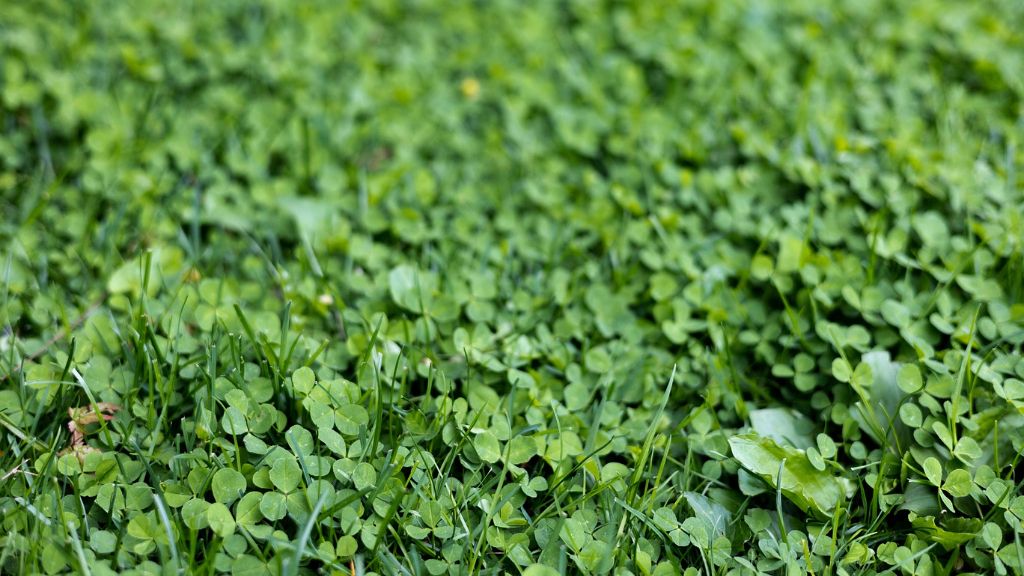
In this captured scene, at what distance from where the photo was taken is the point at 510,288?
237cm

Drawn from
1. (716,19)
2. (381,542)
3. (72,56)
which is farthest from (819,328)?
(72,56)

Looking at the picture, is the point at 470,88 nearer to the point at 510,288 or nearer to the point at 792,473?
the point at 510,288

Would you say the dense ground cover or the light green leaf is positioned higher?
the dense ground cover

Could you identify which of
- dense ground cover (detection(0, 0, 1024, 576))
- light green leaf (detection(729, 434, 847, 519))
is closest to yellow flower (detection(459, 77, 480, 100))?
dense ground cover (detection(0, 0, 1024, 576))

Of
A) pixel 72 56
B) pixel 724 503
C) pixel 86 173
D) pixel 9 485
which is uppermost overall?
pixel 72 56

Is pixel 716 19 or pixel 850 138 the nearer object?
pixel 850 138

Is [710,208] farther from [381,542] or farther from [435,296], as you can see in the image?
[381,542]

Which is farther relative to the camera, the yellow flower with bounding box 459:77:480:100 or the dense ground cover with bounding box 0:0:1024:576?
the yellow flower with bounding box 459:77:480:100

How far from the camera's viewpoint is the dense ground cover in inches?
68.6

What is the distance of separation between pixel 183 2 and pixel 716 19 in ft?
7.32

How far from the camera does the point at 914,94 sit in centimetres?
313

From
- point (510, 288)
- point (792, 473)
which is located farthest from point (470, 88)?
point (792, 473)

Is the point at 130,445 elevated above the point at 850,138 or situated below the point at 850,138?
below

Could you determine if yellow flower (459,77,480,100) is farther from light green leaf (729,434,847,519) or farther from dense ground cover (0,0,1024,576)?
light green leaf (729,434,847,519)
